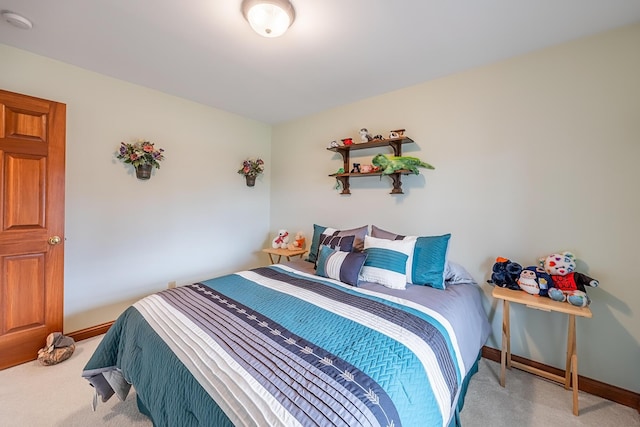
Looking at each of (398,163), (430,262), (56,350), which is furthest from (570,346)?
(56,350)

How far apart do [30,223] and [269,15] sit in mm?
2401

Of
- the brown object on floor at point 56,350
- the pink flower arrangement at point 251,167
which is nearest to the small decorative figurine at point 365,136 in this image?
the pink flower arrangement at point 251,167

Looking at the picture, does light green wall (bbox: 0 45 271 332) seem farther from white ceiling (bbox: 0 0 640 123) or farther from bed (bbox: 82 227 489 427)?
bed (bbox: 82 227 489 427)

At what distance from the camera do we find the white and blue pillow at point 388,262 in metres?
1.98

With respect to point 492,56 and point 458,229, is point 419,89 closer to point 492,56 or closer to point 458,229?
point 492,56

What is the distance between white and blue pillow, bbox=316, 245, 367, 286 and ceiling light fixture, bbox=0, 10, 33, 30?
262cm

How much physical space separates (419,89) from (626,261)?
203 cm

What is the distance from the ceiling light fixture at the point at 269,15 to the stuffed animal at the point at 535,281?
7.73ft

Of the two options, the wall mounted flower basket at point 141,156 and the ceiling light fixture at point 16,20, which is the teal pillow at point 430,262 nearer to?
the wall mounted flower basket at point 141,156

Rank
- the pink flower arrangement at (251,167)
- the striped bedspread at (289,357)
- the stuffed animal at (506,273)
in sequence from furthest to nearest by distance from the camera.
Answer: the pink flower arrangement at (251,167)
the stuffed animal at (506,273)
the striped bedspread at (289,357)

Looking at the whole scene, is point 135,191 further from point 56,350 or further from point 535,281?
point 535,281

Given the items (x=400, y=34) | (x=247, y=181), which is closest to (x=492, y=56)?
(x=400, y=34)

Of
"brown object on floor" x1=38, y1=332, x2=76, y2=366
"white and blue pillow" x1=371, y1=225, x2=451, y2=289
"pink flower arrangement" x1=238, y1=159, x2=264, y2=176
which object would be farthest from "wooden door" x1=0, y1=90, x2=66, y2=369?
"white and blue pillow" x1=371, y1=225, x2=451, y2=289

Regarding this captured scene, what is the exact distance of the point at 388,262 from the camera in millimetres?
2051
